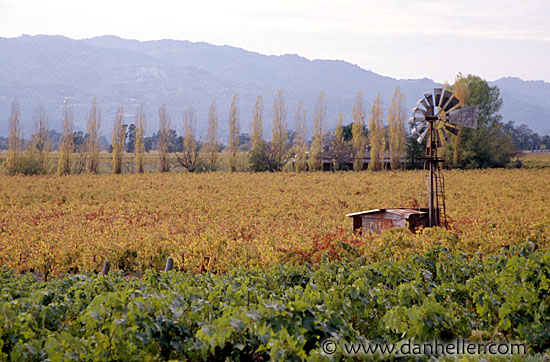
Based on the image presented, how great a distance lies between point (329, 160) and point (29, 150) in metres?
33.6

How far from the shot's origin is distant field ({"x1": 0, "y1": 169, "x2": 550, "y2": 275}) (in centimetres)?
1284

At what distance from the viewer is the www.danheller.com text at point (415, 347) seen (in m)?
4.61

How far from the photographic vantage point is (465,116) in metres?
16.9

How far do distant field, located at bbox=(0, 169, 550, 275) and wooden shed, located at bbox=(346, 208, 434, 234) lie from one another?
2.92 feet

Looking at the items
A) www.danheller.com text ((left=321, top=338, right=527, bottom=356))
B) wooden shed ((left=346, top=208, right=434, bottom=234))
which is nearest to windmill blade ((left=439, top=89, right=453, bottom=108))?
wooden shed ((left=346, top=208, right=434, bottom=234))

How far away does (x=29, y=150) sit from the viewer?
54781 mm

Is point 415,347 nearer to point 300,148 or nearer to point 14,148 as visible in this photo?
point 14,148

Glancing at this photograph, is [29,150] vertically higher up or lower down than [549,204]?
higher up

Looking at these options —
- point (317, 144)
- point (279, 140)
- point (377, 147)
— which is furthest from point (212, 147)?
point (377, 147)

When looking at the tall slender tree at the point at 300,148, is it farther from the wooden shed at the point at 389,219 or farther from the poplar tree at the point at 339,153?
the wooden shed at the point at 389,219

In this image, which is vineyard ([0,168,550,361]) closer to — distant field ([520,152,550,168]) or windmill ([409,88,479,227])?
windmill ([409,88,479,227])

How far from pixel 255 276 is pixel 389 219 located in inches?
347

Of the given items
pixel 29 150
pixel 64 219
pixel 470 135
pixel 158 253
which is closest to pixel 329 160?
pixel 470 135

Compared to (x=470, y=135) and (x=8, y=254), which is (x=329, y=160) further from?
(x=8, y=254)
